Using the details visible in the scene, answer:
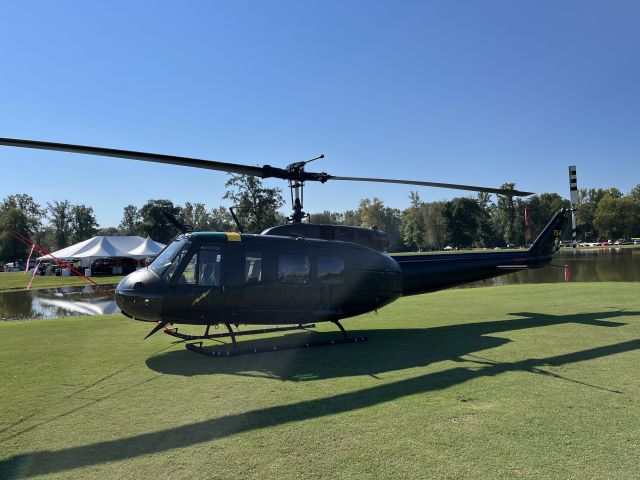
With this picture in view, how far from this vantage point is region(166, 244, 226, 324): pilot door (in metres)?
7.52

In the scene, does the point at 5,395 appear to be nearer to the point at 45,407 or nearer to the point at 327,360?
the point at 45,407

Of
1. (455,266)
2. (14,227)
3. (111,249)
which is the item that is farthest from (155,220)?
(455,266)

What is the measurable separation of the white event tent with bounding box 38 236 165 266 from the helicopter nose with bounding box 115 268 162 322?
3535cm

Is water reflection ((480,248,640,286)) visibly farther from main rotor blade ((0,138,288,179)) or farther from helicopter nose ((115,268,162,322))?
helicopter nose ((115,268,162,322))

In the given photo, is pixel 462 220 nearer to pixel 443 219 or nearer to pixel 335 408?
pixel 443 219

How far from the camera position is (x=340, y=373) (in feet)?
20.5

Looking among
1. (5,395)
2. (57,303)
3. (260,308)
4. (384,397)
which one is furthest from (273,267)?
(57,303)

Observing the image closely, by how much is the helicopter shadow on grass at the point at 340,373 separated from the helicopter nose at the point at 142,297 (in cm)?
82

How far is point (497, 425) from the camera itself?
420 cm

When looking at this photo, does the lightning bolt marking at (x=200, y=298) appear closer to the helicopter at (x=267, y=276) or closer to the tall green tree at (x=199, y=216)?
the helicopter at (x=267, y=276)

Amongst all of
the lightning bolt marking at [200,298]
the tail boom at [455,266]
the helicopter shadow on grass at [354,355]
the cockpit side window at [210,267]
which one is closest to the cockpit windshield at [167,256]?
the cockpit side window at [210,267]

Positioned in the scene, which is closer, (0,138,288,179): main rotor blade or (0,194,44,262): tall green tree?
(0,138,288,179): main rotor blade

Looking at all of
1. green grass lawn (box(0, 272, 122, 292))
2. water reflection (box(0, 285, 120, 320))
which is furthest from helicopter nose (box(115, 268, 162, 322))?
green grass lawn (box(0, 272, 122, 292))

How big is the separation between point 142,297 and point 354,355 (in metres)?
3.87
